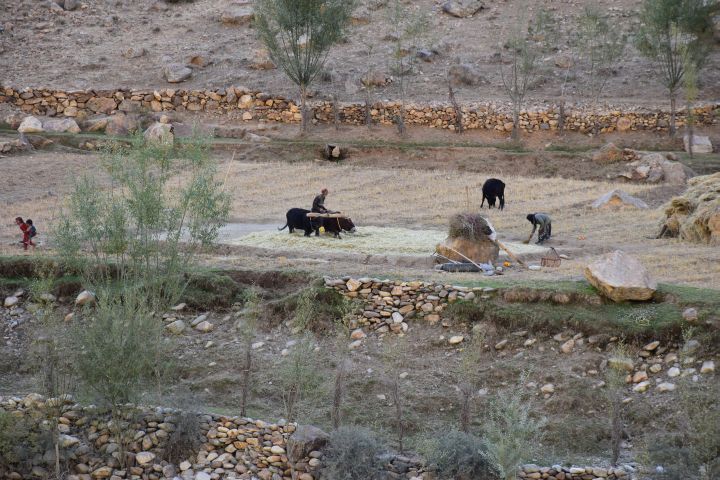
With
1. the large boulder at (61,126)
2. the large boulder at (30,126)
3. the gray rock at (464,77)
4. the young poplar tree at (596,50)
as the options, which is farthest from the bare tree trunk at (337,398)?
the gray rock at (464,77)

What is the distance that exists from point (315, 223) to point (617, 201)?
36.5ft

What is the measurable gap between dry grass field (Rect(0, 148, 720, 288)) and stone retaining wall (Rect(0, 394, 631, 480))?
5.84m

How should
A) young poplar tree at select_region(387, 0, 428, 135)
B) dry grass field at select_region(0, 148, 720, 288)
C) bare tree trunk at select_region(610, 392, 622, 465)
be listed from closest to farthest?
bare tree trunk at select_region(610, 392, 622, 465) → dry grass field at select_region(0, 148, 720, 288) → young poplar tree at select_region(387, 0, 428, 135)

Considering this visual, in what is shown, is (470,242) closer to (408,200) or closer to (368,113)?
(408,200)

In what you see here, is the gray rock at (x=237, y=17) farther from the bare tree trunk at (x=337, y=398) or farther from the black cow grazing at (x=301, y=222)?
the bare tree trunk at (x=337, y=398)

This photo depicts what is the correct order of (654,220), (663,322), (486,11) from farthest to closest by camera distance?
(486,11)
(654,220)
(663,322)

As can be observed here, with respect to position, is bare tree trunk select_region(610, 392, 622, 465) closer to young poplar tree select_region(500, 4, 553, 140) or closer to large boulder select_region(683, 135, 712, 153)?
large boulder select_region(683, 135, 712, 153)

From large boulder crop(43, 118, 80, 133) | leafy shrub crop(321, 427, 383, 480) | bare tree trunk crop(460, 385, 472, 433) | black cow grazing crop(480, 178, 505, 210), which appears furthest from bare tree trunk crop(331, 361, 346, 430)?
large boulder crop(43, 118, 80, 133)

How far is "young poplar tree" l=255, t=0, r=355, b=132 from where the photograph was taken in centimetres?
4403

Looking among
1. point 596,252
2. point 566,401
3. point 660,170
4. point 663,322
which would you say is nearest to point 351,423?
point 566,401

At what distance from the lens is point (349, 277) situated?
19188mm

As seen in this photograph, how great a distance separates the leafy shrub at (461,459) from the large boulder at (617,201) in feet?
59.0

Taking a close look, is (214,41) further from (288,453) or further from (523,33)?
(288,453)

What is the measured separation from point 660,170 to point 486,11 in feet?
76.3
